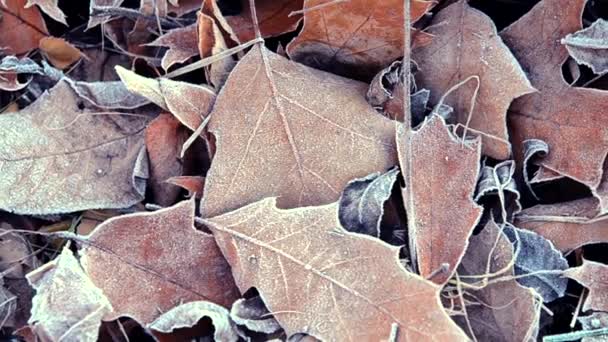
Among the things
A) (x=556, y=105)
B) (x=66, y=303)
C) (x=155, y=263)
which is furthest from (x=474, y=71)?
(x=66, y=303)

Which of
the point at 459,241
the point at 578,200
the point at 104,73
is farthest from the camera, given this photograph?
the point at 104,73

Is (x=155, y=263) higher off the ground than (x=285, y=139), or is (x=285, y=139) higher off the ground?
(x=285, y=139)

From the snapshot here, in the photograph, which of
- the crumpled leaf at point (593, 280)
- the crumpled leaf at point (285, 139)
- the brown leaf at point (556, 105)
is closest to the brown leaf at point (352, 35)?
the crumpled leaf at point (285, 139)

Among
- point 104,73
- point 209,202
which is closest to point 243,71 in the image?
point 209,202

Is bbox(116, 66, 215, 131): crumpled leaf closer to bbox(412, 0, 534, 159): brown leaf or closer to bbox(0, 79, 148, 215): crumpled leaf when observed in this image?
bbox(0, 79, 148, 215): crumpled leaf

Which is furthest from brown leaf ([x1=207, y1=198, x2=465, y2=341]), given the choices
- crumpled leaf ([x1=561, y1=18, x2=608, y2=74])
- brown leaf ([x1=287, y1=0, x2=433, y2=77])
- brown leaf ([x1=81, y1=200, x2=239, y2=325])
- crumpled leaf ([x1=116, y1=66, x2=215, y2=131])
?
crumpled leaf ([x1=561, y1=18, x2=608, y2=74])

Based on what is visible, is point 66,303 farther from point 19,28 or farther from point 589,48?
point 589,48

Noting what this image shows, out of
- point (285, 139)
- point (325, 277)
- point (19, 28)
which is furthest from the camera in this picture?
point (19, 28)

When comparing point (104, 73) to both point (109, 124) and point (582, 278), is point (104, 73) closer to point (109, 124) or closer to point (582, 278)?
point (109, 124)
